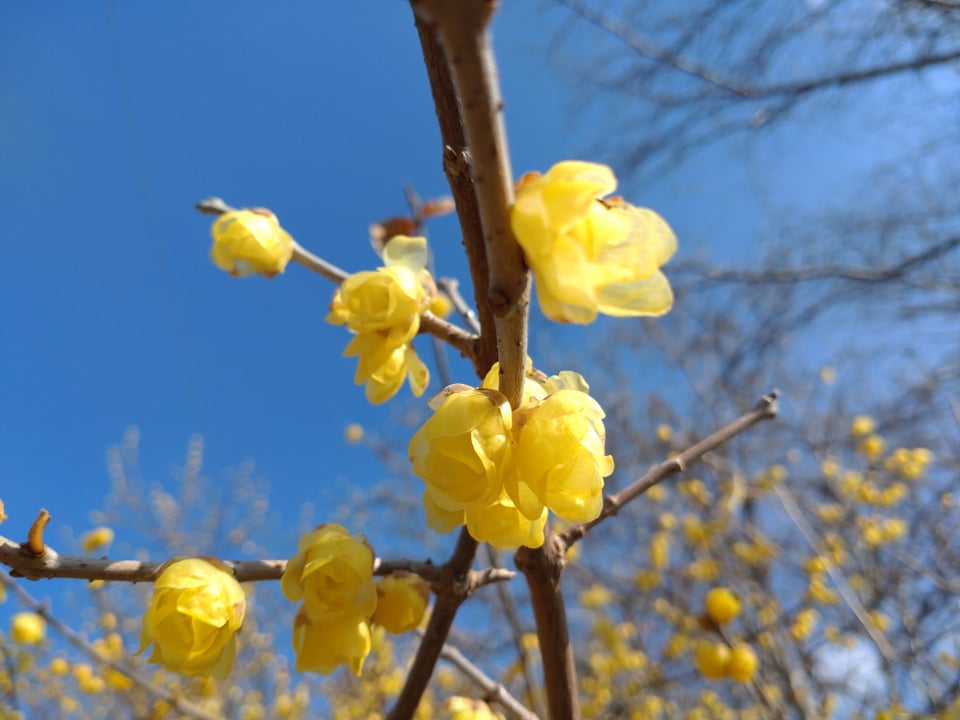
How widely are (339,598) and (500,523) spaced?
0.26 meters

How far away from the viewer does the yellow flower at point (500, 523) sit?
1.84 feet

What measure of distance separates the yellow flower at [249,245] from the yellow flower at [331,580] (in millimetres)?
551

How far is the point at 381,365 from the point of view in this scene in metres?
0.83

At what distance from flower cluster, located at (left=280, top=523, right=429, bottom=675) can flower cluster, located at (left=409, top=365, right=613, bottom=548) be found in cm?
21

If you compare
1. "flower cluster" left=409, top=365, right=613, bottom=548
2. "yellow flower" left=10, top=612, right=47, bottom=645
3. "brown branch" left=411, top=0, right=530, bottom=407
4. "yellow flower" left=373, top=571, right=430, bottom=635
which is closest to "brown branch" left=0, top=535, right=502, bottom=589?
"yellow flower" left=373, top=571, right=430, bottom=635

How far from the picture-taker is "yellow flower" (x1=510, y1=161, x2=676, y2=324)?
372 mm

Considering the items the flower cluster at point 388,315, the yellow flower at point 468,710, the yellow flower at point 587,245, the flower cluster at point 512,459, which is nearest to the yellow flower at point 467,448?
the flower cluster at point 512,459

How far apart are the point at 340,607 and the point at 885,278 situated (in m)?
5.01

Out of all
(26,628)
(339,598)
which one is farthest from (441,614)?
(26,628)

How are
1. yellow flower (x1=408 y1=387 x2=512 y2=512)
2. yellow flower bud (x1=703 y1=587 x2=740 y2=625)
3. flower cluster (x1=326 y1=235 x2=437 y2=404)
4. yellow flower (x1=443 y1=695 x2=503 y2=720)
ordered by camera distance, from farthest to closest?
yellow flower bud (x1=703 y1=587 x2=740 y2=625) < yellow flower (x1=443 y1=695 x2=503 y2=720) < flower cluster (x1=326 y1=235 x2=437 y2=404) < yellow flower (x1=408 y1=387 x2=512 y2=512)

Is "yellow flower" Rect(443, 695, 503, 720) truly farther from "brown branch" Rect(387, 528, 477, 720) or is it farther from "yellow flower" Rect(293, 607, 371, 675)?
"yellow flower" Rect(293, 607, 371, 675)

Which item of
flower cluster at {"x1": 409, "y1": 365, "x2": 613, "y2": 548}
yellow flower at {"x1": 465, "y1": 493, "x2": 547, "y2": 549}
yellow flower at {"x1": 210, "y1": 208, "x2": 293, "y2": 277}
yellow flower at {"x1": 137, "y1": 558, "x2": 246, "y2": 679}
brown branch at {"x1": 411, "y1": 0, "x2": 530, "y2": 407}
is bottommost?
yellow flower at {"x1": 137, "y1": 558, "x2": 246, "y2": 679}

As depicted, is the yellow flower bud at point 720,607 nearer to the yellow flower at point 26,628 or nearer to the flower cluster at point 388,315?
the flower cluster at point 388,315

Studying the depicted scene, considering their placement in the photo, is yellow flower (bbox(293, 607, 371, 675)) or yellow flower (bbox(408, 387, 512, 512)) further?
yellow flower (bbox(293, 607, 371, 675))
